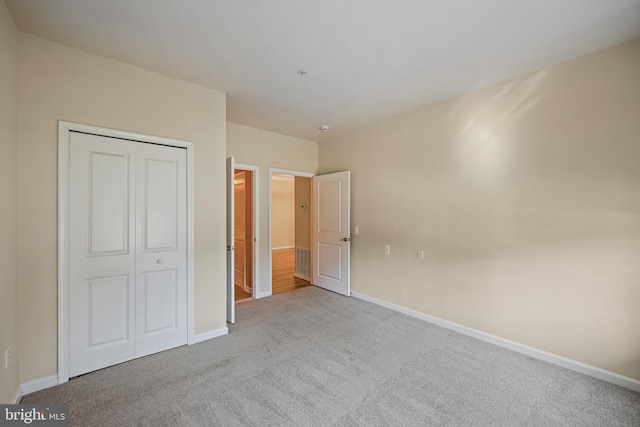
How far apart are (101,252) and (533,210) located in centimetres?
397

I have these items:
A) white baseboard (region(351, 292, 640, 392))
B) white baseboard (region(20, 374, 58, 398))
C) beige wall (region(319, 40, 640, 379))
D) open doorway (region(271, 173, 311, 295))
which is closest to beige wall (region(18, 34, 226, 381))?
white baseboard (region(20, 374, 58, 398))

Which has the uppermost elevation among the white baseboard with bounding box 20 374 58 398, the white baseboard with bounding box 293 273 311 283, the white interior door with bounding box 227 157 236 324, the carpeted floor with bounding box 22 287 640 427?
the white interior door with bounding box 227 157 236 324

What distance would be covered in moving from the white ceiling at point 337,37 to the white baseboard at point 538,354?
105 inches

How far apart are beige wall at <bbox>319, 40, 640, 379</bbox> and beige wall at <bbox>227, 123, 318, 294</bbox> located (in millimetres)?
1748

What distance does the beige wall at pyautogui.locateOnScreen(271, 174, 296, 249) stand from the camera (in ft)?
31.8

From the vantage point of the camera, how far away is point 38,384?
2.13 m

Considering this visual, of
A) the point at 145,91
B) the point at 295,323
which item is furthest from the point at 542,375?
the point at 145,91

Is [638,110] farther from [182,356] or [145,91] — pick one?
[182,356]

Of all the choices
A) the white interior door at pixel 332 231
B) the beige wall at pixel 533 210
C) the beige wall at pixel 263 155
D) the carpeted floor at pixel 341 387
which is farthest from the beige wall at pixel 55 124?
the beige wall at pixel 533 210

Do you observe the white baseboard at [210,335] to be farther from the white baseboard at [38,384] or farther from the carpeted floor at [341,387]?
the white baseboard at [38,384]

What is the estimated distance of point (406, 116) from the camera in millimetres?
3748

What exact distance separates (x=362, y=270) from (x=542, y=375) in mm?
2393

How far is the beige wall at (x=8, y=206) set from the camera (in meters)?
1.74

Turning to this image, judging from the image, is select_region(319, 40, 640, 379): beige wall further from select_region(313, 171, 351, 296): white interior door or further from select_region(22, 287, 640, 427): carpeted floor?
select_region(313, 171, 351, 296): white interior door
